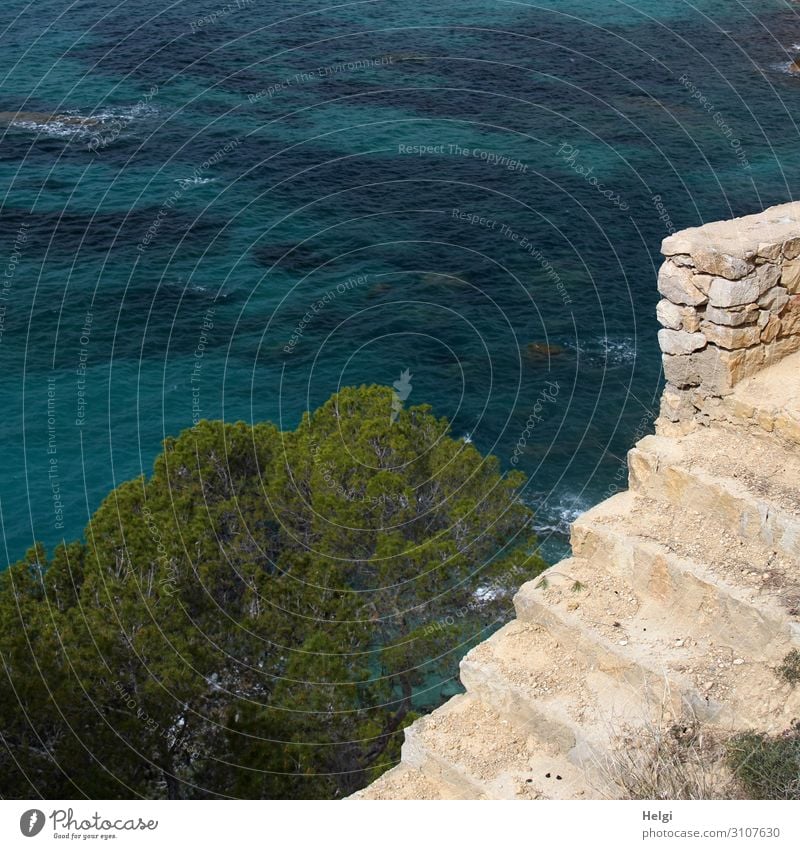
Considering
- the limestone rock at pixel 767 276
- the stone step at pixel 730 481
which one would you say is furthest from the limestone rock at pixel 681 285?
the stone step at pixel 730 481

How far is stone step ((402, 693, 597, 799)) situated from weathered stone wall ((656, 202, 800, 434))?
5297mm

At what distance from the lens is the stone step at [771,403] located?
1506 centimetres

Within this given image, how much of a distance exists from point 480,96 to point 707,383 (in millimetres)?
51129

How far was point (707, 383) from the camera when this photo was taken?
52.3 feet

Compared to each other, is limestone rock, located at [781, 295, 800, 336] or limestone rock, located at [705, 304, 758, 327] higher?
limestone rock, located at [705, 304, 758, 327]

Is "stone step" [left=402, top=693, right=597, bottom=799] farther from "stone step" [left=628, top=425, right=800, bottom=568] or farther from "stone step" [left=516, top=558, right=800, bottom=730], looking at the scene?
"stone step" [left=628, top=425, right=800, bottom=568]

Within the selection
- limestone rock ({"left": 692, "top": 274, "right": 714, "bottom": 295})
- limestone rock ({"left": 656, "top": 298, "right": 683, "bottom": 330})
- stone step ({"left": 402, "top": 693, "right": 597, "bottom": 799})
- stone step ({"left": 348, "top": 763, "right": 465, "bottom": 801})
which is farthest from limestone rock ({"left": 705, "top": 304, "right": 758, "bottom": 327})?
stone step ({"left": 348, "top": 763, "right": 465, "bottom": 801})

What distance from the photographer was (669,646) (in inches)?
533

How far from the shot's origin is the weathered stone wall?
15.2 metres

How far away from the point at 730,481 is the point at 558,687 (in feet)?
12.0

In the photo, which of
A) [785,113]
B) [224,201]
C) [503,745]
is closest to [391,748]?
[503,745]

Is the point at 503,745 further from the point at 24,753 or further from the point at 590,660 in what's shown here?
Result: the point at 24,753

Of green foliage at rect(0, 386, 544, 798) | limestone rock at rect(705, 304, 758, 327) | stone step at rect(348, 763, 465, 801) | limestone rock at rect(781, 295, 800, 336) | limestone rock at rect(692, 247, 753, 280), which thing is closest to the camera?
stone step at rect(348, 763, 465, 801)

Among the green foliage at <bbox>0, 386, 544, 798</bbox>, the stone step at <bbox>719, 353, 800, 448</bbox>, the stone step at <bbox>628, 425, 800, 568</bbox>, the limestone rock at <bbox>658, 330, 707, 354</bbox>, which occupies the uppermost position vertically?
the limestone rock at <bbox>658, 330, 707, 354</bbox>
